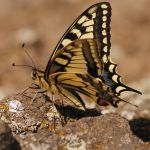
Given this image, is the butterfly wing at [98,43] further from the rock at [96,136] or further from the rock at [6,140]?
the rock at [6,140]

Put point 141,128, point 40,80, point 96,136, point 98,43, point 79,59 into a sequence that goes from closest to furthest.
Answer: point 96,136, point 79,59, point 40,80, point 98,43, point 141,128

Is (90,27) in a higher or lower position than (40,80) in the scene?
higher

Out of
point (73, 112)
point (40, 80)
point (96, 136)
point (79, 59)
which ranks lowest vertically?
point (73, 112)

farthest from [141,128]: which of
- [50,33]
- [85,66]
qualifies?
[50,33]

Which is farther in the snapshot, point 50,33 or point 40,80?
point 50,33

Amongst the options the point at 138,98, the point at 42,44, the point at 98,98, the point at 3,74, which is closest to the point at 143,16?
the point at 42,44

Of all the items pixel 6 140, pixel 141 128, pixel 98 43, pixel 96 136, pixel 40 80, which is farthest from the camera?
pixel 141 128

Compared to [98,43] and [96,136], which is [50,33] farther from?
[96,136]
